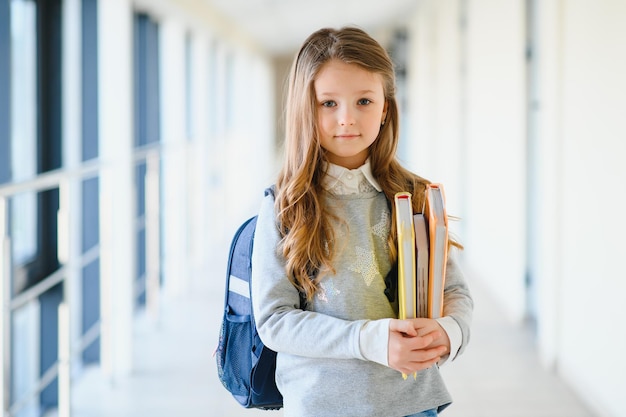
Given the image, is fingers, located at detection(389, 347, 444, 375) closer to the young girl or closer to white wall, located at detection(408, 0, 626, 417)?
the young girl

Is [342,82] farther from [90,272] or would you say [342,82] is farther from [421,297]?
[90,272]

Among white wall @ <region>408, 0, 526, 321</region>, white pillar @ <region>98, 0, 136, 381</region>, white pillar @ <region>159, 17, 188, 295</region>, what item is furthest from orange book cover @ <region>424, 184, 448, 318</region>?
white pillar @ <region>159, 17, 188, 295</region>

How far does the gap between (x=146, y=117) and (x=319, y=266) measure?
292cm

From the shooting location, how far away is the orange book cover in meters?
0.72

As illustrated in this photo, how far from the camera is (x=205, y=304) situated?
297cm

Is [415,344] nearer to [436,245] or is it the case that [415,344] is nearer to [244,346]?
[436,245]

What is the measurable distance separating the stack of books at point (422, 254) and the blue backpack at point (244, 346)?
0.16m

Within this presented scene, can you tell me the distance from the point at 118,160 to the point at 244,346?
142 cm

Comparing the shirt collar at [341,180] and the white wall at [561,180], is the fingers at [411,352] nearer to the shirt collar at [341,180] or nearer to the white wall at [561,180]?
the shirt collar at [341,180]

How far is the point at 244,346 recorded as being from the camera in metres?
0.83

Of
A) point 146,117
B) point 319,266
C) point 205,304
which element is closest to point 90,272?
point 205,304

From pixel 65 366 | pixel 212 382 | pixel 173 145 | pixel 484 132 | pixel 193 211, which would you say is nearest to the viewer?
pixel 65 366

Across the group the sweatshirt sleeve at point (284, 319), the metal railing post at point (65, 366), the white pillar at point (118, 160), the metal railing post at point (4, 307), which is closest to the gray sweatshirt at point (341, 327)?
the sweatshirt sleeve at point (284, 319)

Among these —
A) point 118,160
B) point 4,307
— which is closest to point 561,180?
point 118,160
